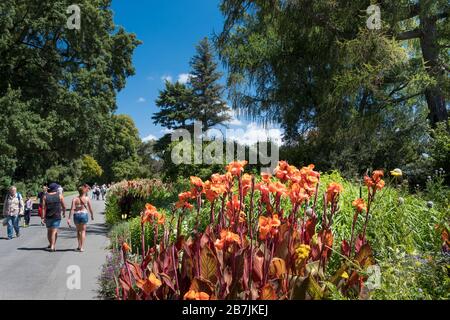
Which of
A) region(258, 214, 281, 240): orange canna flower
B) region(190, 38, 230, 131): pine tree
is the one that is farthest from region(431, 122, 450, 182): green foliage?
region(190, 38, 230, 131): pine tree

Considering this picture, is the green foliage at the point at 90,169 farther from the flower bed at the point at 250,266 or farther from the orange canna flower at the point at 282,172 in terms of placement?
the flower bed at the point at 250,266

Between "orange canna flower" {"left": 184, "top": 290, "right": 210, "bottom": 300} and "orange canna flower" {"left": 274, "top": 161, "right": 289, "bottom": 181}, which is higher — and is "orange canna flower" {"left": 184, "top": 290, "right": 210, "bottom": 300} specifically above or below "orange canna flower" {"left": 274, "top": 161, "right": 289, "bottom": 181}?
below

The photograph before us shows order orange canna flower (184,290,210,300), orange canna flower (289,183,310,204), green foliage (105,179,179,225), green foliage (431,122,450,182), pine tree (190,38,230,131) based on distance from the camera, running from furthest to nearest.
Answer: pine tree (190,38,230,131)
green foliage (105,179,179,225)
green foliage (431,122,450,182)
orange canna flower (289,183,310,204)
orange canna flower (184,290,210,300)

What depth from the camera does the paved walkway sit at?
5.64 metres

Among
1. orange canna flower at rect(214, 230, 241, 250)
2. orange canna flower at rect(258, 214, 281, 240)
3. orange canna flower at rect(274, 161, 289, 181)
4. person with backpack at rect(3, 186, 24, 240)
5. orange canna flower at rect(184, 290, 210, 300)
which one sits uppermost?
orange canna flower at rect(274, 161, 289, 181)

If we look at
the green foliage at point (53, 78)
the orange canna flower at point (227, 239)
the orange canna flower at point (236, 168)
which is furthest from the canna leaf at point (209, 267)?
the green foliage at point (53, 78)

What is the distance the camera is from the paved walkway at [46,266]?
5.64 metres

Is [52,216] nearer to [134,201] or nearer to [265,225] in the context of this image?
[134,201]

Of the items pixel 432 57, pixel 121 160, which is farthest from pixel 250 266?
pixel 121 160

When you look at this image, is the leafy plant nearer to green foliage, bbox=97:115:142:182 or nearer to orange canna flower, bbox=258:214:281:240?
orange canna flower, bbox=258:214:281:240


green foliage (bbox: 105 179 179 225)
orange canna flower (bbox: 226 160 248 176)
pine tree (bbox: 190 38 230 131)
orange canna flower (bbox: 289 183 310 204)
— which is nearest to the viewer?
orange canna flower (bbox: 289 183 310 204)

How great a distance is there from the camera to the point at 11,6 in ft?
64.9
